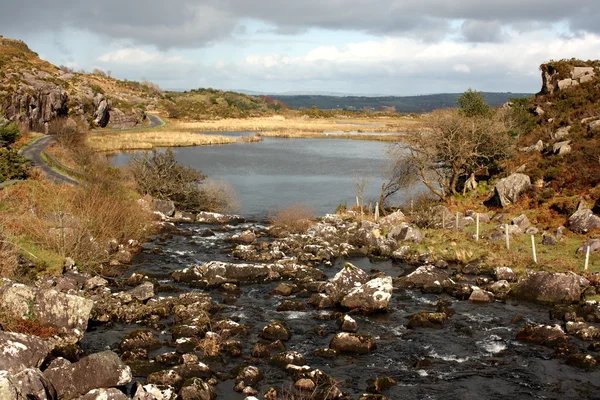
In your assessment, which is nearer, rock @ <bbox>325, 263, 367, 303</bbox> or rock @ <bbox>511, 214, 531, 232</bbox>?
rock @ <bbox>325, 263, 367, 303</bbox>

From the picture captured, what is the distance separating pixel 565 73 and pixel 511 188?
95.0 feet

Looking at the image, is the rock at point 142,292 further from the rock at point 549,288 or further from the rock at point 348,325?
the rock at point 549,288

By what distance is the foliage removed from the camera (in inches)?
1982

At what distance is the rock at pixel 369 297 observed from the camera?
26734mm

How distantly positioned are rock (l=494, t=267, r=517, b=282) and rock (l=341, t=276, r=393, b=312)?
782cm

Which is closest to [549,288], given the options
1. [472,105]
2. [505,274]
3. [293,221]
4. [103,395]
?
[505,274]

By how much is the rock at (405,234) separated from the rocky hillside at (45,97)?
51.6 meters

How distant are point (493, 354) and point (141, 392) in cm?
1365

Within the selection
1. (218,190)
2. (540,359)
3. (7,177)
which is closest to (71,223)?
(7,177)

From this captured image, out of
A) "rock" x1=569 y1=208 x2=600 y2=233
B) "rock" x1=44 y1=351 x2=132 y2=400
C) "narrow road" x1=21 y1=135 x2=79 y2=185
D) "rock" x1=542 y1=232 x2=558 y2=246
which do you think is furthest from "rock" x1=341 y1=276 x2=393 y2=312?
"narrow road" x1=21 y1=135 x2=79 y2=185

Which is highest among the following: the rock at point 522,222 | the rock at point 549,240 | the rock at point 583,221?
the rock at point 583,221

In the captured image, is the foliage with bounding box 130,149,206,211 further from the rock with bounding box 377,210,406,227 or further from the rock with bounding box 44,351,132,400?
the rock with bounding box 44,351,132,400

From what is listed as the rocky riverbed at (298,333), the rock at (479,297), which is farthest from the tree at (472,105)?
the rock at (479,297)

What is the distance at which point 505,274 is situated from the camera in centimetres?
3123
